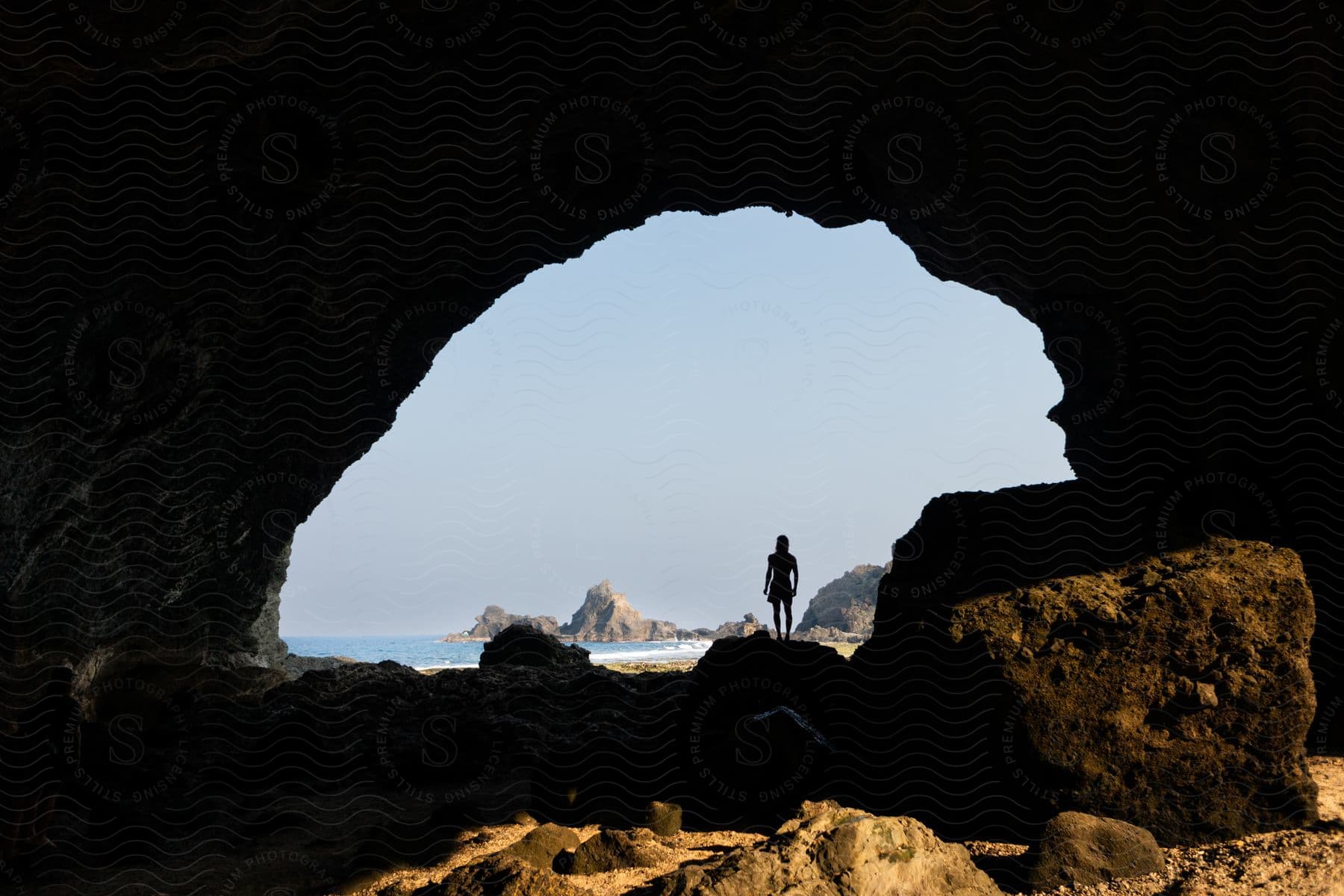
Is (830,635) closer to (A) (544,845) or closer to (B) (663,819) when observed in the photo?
(B) (663,819)

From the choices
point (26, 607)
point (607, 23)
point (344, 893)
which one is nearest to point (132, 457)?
point (26, 607)

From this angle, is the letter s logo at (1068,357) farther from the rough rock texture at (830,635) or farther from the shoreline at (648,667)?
the rough rock texture at (830,635)

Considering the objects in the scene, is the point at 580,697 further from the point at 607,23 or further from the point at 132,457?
the point at 607,23

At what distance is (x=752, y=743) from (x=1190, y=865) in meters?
3.44

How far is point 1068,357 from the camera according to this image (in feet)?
34.5

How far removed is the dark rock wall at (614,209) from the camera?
8.01 m

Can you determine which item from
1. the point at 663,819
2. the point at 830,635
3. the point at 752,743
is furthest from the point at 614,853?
the point at 830,635

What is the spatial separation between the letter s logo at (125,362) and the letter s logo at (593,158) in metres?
5.99

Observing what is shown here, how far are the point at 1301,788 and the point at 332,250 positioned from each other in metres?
11.5

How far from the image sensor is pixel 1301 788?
5938 millimetres

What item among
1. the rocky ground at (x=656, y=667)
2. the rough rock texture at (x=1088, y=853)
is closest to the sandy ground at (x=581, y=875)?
the rough rock texture at (x=1088, y=853)

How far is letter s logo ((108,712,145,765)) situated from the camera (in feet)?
32.9

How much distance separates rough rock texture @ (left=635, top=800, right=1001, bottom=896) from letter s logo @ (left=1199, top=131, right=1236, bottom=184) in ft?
24.3

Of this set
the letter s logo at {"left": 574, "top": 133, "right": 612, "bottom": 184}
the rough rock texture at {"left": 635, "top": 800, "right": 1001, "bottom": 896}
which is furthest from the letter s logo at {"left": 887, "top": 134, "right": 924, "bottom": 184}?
the rough rock texture at {"left": 635, "top": 800, "right": 1001, "bottom": 896}
